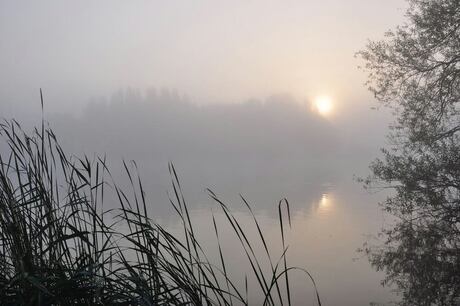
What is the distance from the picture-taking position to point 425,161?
757cm

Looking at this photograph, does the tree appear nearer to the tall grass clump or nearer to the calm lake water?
the calm lake water

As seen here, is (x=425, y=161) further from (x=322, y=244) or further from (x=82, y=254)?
(x=322, y=244)

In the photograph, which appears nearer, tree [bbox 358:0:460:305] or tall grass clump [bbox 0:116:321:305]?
tall grass clump [bbox 0:116:321:305]

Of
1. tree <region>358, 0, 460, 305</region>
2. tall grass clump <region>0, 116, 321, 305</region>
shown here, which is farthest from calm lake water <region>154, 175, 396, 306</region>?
tall grass clump <region>0, 116, 321, 305</region>

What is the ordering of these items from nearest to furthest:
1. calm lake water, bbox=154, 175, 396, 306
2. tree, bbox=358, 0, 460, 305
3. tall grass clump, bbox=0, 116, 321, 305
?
tall grass clump, bbox=0, 116, 321, 305
tree, bbox=358, 0, 460, 305
calm lake water, bbox=154, 175, 396, 306

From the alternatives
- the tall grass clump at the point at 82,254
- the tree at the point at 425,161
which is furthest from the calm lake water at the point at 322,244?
the tall grass clump at the point at 82,254

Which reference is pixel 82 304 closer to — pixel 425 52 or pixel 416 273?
pixel 416 273

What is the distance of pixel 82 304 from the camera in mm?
1421

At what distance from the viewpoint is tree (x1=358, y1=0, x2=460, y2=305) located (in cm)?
714

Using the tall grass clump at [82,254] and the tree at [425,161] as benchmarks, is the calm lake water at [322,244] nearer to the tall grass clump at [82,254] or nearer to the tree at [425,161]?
the tree at [425,161]

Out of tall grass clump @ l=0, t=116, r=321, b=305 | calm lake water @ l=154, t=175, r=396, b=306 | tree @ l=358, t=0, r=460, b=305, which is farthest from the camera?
calm lake water @ l=154, t=175, r=396, b=306

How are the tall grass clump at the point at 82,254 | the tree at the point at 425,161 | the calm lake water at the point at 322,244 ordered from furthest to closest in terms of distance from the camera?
1. the calm lake water at the point at 322,244
2. the tree at the point at 425,161
3. the tall grass clump at the point at 82,254

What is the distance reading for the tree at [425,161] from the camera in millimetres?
7145

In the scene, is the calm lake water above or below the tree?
below
